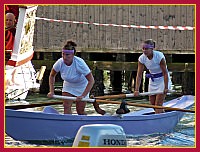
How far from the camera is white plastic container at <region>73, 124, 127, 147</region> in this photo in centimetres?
698

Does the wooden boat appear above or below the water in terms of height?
above

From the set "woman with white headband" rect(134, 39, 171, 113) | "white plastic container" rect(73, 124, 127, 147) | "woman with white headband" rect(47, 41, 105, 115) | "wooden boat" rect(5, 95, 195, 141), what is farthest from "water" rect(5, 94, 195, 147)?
"white plastic container" rect(73, 124, 127, 147)

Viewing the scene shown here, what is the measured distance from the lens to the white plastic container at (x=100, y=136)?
22.9 ft

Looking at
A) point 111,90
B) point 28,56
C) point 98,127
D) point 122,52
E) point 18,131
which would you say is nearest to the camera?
point 98,127

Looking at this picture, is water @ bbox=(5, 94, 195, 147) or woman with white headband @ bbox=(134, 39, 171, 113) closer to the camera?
water @ bbox=(5, 94, 195, 147)

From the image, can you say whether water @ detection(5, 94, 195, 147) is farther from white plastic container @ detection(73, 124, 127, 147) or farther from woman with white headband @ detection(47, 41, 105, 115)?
white plastic container @ detection(73, 124, 127, 147)

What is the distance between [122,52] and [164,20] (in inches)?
83.8

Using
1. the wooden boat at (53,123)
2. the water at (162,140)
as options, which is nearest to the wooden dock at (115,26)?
the water at (162,140)

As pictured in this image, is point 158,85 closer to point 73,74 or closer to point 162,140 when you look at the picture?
point 162,140

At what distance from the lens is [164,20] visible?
65.1ft

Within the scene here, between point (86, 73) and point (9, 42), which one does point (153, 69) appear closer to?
point (86, 73)

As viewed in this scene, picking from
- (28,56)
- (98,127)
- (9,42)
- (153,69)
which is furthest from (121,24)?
(98,127)

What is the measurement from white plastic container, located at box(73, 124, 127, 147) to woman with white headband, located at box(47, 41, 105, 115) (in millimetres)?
2223

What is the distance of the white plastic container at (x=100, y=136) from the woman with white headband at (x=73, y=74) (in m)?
2.22
